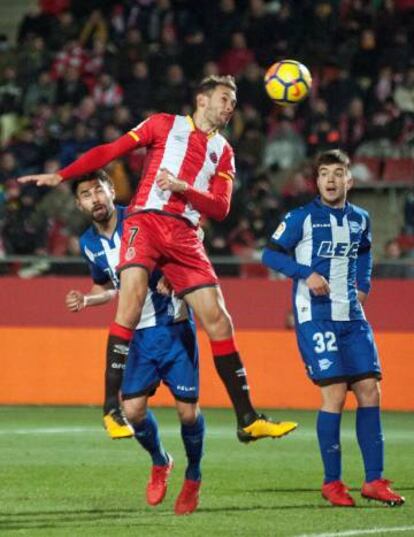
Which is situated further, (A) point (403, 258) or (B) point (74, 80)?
(B) point (74, 80)

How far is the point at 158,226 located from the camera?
8727 mm

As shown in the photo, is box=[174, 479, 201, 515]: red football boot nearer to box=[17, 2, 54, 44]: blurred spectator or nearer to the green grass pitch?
the green grass pitch

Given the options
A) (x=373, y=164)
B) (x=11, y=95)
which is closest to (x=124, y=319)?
(x=373, y=164)

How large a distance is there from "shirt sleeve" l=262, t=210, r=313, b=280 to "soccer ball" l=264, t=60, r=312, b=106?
8.65ft

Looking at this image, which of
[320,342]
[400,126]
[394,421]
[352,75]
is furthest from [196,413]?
[352,75]

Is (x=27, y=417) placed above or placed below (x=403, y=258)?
below

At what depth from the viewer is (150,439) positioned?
9203 millimetres

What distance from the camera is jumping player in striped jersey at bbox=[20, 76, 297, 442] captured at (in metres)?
8.61

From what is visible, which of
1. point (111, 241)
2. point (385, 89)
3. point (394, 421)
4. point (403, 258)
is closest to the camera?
point (111, 241)

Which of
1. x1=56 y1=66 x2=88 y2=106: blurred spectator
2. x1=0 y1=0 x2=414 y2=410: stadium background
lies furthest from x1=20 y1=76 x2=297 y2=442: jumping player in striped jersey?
x1=56 y1=66 x2=88 y2=106: blurred spectator

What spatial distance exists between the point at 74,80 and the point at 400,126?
508 centimetres

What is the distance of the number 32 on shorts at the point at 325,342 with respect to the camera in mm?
9039

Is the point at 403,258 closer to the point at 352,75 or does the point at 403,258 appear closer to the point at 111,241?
the point at 352,75

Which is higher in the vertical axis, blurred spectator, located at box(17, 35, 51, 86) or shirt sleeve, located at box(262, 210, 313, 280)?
blurred spectator, located at box(17, 35, 51, 86)
